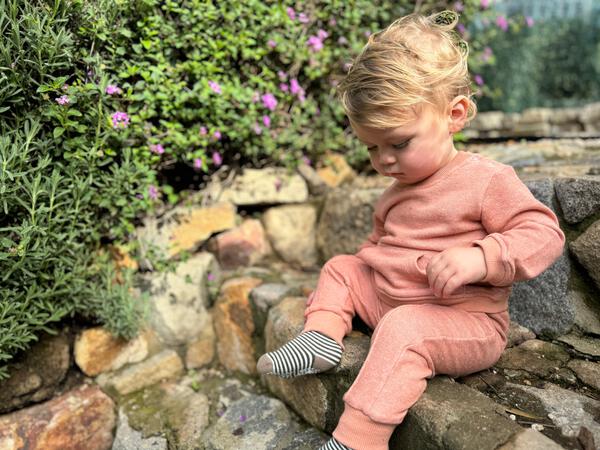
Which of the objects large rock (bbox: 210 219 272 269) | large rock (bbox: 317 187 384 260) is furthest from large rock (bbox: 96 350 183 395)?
large rock (bbox: 317 187 384 260)

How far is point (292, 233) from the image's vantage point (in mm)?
2916

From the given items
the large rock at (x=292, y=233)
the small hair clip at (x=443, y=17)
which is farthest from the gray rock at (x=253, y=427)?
the small hair clip at (x=443, y=17)

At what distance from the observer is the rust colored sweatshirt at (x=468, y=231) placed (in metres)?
1.37

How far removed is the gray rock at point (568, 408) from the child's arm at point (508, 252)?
0.36 m

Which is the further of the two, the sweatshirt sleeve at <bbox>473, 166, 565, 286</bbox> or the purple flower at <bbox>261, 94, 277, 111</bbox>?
the purple flower at <bbox>261, 94, 277, 111</bbox>

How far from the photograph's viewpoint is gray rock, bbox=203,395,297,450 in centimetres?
187

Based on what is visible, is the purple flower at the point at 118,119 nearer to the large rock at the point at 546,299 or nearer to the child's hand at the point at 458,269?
the child's hand at the point at 458,269

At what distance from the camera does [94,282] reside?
222 cm

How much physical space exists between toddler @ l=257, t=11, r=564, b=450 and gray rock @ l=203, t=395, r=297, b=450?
46 centimetres

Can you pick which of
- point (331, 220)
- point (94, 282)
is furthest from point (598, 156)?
point (94, 282)

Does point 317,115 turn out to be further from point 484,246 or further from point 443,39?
point 484,246

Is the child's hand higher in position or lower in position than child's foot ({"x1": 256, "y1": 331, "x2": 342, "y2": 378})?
higher

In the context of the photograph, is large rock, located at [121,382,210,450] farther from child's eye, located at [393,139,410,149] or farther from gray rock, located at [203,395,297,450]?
child's eye, located at [393,139,410,149]

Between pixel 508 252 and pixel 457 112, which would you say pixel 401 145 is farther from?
pixel 508 252
